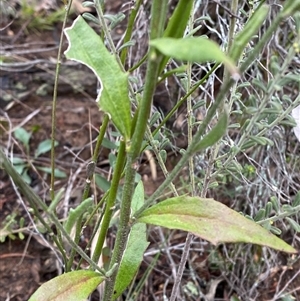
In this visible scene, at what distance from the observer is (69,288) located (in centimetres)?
79

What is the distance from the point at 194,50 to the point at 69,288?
471 mm

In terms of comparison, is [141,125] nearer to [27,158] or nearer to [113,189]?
[113,189]

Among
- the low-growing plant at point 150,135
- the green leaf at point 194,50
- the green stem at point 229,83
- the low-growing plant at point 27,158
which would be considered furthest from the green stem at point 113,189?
the low-growing plant at point 27,158

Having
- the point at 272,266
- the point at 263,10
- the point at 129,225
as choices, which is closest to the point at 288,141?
the point at 272,266

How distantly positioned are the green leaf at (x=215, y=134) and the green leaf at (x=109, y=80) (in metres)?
0.13

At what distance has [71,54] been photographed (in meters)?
0.72

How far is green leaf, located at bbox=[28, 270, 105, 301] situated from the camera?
782 millimetres

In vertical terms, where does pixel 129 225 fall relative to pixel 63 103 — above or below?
above

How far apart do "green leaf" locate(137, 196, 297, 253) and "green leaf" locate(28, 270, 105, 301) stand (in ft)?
0.45

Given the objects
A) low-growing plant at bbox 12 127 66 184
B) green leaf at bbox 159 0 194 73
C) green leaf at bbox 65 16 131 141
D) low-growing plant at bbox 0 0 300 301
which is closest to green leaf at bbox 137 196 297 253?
low-growing plant at bbox 0 0 300 301

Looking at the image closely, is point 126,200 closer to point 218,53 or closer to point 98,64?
Result: point 98,64

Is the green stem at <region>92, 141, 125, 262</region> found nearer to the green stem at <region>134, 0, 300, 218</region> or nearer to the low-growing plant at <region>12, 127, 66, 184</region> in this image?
the green stem at <region>134, 0, 300, 218</region>

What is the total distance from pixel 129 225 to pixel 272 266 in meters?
0.74

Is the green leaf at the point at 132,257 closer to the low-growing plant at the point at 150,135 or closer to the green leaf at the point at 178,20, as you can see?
the low-growing plant at the point at 150,135
